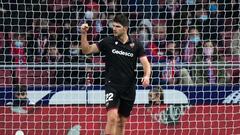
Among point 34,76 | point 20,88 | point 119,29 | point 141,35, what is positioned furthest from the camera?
point 141,35

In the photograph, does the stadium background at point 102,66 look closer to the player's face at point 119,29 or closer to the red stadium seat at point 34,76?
the red stadium seat at point 34,76

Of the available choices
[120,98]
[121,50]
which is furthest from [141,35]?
[120,98]

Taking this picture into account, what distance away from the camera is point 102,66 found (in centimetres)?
1035

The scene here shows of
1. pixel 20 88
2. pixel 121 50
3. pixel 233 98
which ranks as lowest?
pixel 233 98

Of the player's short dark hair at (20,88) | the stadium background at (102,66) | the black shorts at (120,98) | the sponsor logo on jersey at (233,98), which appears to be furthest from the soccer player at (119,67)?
the sponsor logo on jersey at (233,98)

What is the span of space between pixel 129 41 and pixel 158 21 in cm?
392

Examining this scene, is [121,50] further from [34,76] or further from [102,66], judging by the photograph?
[34,76]

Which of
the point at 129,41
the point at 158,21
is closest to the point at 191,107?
the point at 158,21

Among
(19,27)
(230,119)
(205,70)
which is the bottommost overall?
(230,119)

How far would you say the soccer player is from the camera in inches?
296

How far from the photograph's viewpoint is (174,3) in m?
11.9

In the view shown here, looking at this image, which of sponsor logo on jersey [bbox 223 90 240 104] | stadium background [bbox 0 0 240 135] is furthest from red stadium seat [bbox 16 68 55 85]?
sponsor logo on jersey [bbox 223 90 240 104]

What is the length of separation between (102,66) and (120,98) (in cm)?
274

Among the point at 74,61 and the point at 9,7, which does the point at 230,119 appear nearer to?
the point at 74,61
